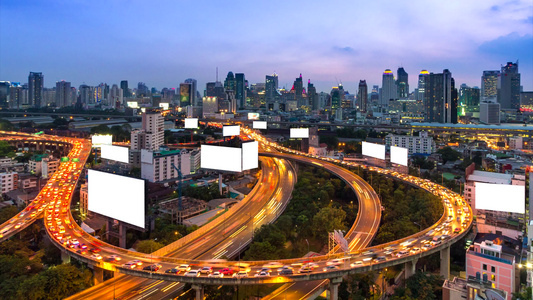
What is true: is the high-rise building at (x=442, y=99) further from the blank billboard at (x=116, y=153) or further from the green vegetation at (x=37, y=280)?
the green vegetation at (x=37, y=280)

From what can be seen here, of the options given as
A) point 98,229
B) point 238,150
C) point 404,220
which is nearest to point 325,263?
point 404,220

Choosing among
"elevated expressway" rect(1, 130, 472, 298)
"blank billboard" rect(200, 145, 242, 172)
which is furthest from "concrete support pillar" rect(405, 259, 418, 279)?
"blank billboard" rect(200, 145, 242, 172)

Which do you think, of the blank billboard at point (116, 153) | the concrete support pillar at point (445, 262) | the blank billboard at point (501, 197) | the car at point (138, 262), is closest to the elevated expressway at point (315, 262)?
the concrete support pillar at point (445, 262)

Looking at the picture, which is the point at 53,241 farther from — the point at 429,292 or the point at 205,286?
the point at 429,292

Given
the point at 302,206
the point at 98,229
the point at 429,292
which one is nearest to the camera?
the point at 429,292

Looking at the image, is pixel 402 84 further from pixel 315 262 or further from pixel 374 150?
pixel 315 262
